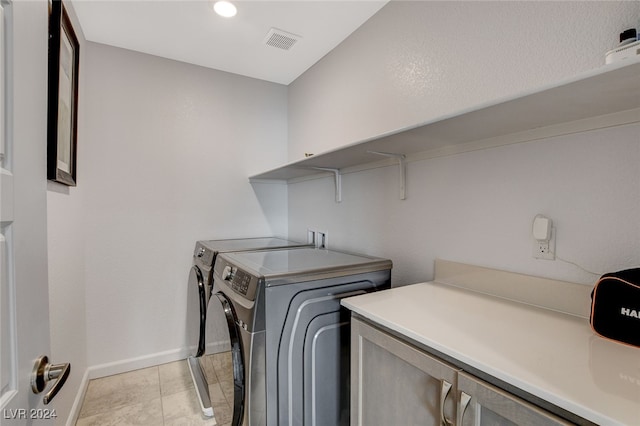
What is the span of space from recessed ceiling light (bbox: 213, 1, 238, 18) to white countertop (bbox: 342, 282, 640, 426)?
1.89m

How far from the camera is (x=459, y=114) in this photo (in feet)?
→ 3.27

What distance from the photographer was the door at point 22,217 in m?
0.59

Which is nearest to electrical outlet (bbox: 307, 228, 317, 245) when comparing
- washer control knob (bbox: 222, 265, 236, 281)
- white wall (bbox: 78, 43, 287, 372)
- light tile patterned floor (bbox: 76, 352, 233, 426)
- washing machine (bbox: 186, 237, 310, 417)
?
washing machine (bbox: 186, 237, 310, 417)

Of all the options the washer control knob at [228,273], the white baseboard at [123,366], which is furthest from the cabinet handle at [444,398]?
the white baseboard at [123,366]

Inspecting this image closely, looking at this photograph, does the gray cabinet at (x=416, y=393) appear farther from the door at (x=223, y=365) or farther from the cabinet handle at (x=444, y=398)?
the door at (x=223, y=365)

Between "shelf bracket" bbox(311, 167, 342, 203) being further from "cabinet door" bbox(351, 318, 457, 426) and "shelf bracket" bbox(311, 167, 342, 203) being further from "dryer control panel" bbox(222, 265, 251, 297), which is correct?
"cabinet door" bbox(351, 318, 457, 426)

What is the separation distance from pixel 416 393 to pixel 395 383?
9 cm

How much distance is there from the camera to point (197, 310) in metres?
2.19

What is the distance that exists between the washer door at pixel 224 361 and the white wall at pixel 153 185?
3.32ft

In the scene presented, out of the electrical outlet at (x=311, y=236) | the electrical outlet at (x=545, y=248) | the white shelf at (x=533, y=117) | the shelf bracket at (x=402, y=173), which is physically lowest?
the electrical outlet at (x=311, y=236)

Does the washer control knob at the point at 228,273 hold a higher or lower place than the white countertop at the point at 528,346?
higher

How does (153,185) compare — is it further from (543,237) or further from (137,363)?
(543,237)

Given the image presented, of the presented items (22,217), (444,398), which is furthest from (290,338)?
(22,217)

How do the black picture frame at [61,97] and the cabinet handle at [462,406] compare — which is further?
the black picture frame at [61,97]
